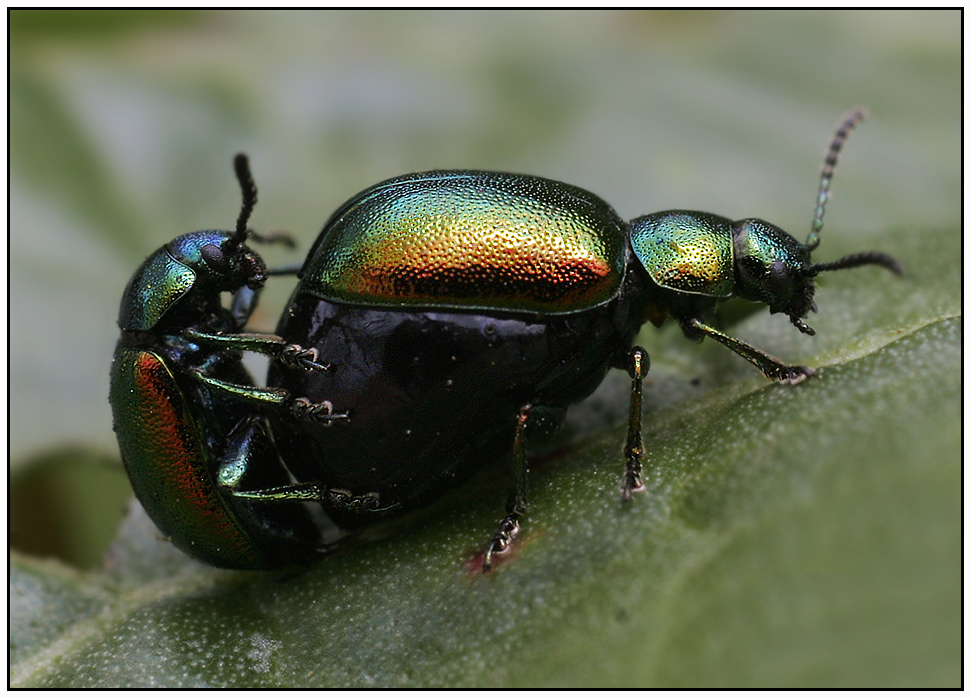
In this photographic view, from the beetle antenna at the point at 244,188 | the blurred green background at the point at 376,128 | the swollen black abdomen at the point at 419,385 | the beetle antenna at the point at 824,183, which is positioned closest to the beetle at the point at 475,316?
the swollen black abdomen at the point at 419,385

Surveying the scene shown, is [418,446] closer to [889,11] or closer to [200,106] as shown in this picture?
[200,106]

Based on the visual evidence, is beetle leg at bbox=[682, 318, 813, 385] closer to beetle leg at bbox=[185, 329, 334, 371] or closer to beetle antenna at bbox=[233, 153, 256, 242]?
beetle leg at bbox=[185, 329, 334, 371]

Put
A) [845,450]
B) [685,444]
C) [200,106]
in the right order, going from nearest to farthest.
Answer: [845,450] → [685,444] → [200,106]

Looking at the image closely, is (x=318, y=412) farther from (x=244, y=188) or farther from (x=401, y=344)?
(x=244, y=188)

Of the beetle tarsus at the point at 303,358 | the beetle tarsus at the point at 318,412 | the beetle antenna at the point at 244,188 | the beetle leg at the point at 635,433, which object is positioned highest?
the beetle antenna at the point at 244,188

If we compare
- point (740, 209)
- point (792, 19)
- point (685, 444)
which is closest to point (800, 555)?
point (685, 444)

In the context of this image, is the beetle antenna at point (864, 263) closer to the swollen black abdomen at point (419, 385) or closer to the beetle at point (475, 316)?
the beetle at point (475, 316)

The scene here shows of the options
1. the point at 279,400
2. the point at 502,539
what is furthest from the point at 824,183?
the point at 279,400

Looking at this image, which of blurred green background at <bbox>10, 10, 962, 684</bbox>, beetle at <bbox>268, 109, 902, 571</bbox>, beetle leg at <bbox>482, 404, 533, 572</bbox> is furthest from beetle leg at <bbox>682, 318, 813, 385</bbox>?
blurred green background at <bbox>10, 10, 962, 684</bbox>
